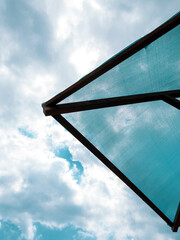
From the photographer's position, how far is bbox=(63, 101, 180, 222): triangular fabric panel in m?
3.19

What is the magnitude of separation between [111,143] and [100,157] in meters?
0.43

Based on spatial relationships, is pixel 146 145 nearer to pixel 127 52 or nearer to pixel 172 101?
pixel 172 101

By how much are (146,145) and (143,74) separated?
1.24 m

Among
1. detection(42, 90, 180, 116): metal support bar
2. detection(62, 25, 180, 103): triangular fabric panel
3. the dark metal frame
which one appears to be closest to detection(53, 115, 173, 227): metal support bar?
the dark metal frame

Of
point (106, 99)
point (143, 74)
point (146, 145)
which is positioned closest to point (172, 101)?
point (143, 74)

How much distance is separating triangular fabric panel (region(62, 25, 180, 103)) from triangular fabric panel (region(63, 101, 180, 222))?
0.34 metres

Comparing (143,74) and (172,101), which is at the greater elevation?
(143,74)

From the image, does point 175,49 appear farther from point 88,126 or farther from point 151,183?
point 151,183

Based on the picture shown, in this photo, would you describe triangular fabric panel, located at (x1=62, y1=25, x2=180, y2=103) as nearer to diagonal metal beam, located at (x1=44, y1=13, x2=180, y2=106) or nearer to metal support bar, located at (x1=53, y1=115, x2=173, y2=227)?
metal support bar, located at (x1=53, y1=115, x2=173, y2=227)

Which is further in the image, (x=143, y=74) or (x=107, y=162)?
(x=107, y=162)

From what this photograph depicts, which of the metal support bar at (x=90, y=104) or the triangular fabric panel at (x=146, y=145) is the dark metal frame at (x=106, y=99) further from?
the triangular fabric panel at (x=146, y=145)

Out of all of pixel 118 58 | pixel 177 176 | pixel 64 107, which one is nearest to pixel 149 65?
pixel 118 58

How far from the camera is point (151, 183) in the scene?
3506mm

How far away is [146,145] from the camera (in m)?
3.43
